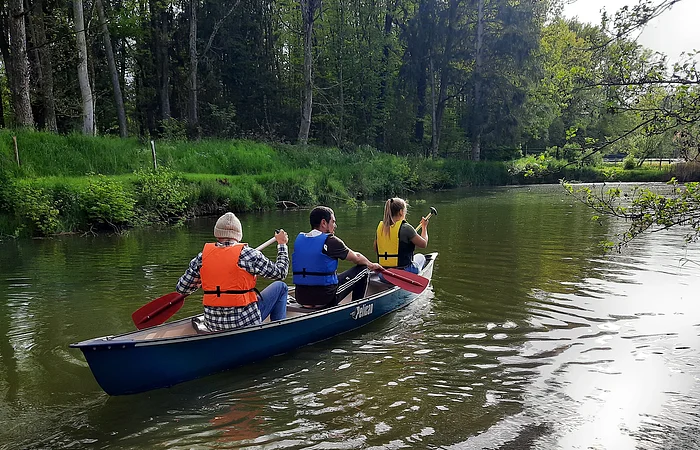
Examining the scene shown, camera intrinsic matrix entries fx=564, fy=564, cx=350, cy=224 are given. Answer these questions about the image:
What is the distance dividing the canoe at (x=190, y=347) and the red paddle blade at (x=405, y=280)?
0.63m

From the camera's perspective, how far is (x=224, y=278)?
17.0 feet

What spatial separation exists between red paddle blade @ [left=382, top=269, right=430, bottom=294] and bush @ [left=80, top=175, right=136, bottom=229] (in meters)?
9.85

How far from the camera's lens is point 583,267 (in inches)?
393

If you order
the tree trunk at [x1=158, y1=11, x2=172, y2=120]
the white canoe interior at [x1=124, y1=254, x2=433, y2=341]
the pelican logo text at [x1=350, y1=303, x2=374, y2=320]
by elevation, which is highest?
the tree trunk at [x1=158, y1=11, x2=172, y2=120]

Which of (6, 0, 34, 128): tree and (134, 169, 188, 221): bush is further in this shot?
(134, 169, 188, 221): bush

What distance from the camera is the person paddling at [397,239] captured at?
7676 millimetres

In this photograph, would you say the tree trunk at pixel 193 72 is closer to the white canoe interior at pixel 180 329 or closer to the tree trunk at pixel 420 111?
the tree trunk at pixel 420 111

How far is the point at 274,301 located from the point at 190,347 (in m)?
1.17

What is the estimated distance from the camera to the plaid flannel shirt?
5.16 metres

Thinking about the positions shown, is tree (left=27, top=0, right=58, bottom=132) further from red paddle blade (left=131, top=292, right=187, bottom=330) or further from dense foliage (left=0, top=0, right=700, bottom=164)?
red paddle blade (left=131, top=292, right=187, bottom=330)

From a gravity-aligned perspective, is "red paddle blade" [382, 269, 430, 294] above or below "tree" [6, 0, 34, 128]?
below

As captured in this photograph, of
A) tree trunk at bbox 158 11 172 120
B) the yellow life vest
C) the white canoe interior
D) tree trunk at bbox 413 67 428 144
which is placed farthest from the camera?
tree trunk at bbox 413 67 428 144

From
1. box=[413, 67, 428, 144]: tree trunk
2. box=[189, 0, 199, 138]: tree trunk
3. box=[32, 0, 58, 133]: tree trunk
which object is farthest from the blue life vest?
box=[413, 67, 428, 144]: tree trunk

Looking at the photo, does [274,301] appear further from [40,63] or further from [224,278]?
[40,63]
